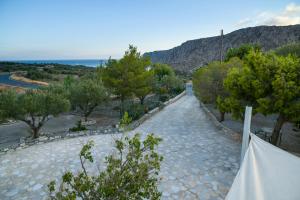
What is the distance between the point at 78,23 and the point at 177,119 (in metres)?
16.7

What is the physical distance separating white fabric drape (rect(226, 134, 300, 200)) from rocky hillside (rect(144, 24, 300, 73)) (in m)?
42.5

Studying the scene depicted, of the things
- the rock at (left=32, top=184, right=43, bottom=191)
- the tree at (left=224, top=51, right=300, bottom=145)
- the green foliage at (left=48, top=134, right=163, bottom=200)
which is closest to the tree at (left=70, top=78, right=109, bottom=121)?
the rock at (left=32, top=184, right=43, bottom=191)

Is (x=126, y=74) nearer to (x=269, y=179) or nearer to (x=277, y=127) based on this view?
(x=277, y=127)

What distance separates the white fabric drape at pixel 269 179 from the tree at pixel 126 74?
14.0 m

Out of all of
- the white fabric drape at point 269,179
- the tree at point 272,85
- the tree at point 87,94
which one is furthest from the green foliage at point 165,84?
the white fabric drape at point 269,179

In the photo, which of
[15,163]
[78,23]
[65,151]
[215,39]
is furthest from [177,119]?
[215,39]

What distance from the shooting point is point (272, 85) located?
8.26 metres

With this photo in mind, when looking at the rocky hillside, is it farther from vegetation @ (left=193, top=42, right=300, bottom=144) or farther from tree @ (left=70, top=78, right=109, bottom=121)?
vegetation @ (left=193, top=42, right=300, bottom=144)

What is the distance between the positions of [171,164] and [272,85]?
16.9ft

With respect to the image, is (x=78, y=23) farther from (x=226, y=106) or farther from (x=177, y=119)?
(x=226, y=106)

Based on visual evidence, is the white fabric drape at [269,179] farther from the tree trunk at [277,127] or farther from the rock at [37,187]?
the tree trunk at [277,127]

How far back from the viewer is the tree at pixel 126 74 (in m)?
16.3

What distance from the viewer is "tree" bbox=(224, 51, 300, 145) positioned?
7.80m

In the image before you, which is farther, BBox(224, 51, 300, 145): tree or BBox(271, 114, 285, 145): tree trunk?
BBox(271, 114, 285, 145): tree trunk
